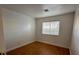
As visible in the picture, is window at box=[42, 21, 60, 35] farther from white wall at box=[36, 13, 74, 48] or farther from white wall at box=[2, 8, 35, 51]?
white wall at box=[2, 8, 35, 51]

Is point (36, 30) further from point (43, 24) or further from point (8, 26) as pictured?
point (8, 26)

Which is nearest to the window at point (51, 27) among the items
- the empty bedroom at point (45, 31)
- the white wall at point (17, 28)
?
the empty bedroom at point (45, 31)

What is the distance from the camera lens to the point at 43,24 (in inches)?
51.6

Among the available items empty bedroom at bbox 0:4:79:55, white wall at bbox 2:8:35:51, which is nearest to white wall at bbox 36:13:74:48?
empty bedroom at bbox 0:4:79:55

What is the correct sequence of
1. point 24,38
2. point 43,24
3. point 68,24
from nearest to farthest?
point 68,24
point 43,24
point 24,38

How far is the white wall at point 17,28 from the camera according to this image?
1386mm

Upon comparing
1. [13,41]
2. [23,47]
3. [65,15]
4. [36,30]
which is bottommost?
[23,47]

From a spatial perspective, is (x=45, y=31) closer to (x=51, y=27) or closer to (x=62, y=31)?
(x=51, y=27)

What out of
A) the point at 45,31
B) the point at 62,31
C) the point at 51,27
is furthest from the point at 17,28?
the point at 62,31

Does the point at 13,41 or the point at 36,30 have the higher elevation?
the point at 36,30

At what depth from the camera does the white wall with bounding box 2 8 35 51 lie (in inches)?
54.6

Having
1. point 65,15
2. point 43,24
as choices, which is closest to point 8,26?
point 43,24

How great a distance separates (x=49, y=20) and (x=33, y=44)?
0.63m

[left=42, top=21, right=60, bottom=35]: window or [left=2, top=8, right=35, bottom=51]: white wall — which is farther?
[left=2, top=8, right=35, bottom=51]: white wall
